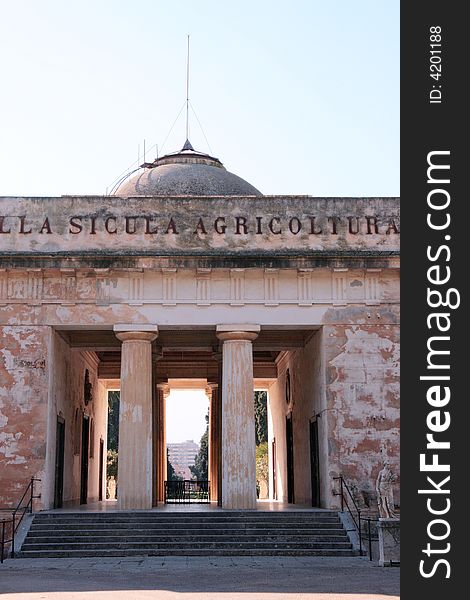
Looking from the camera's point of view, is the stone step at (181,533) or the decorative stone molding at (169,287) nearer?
the stone step at (181,533)

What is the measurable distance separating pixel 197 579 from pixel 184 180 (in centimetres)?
1428

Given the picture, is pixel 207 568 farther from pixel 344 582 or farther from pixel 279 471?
pixel 279 471

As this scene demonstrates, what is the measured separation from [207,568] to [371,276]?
8954mm

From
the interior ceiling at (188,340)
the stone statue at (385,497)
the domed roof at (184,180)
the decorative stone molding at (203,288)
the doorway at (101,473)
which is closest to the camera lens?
the stone statue at (385,497)

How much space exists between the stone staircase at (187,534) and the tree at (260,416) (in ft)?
96.9

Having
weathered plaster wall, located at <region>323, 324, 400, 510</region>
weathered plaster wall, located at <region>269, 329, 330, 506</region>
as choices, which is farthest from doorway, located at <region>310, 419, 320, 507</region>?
weathered plaster wall, located at <region>323, 324, 400, 510</region>

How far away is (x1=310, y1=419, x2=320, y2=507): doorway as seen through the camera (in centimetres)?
2097

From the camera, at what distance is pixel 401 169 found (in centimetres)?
1059

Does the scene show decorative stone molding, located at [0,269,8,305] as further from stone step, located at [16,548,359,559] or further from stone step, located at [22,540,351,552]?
stone step, located at [16,548,359,559]

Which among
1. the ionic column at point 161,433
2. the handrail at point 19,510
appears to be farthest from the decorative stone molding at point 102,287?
the ionic column at point 161,433

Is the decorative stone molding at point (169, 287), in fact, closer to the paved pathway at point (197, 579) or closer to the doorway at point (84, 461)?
the paved pathway at point (197, 579)

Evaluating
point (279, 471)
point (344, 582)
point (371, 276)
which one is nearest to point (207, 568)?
point (344, 582)

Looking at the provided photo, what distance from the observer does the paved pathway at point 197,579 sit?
11008mm

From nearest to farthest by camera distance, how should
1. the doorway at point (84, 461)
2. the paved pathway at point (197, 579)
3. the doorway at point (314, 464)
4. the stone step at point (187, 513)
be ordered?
the paved pathway at point (197, 579) < the stone step at point (187, 513) < the doorway at point (314, 464) < the doorway at point (84, 461)
